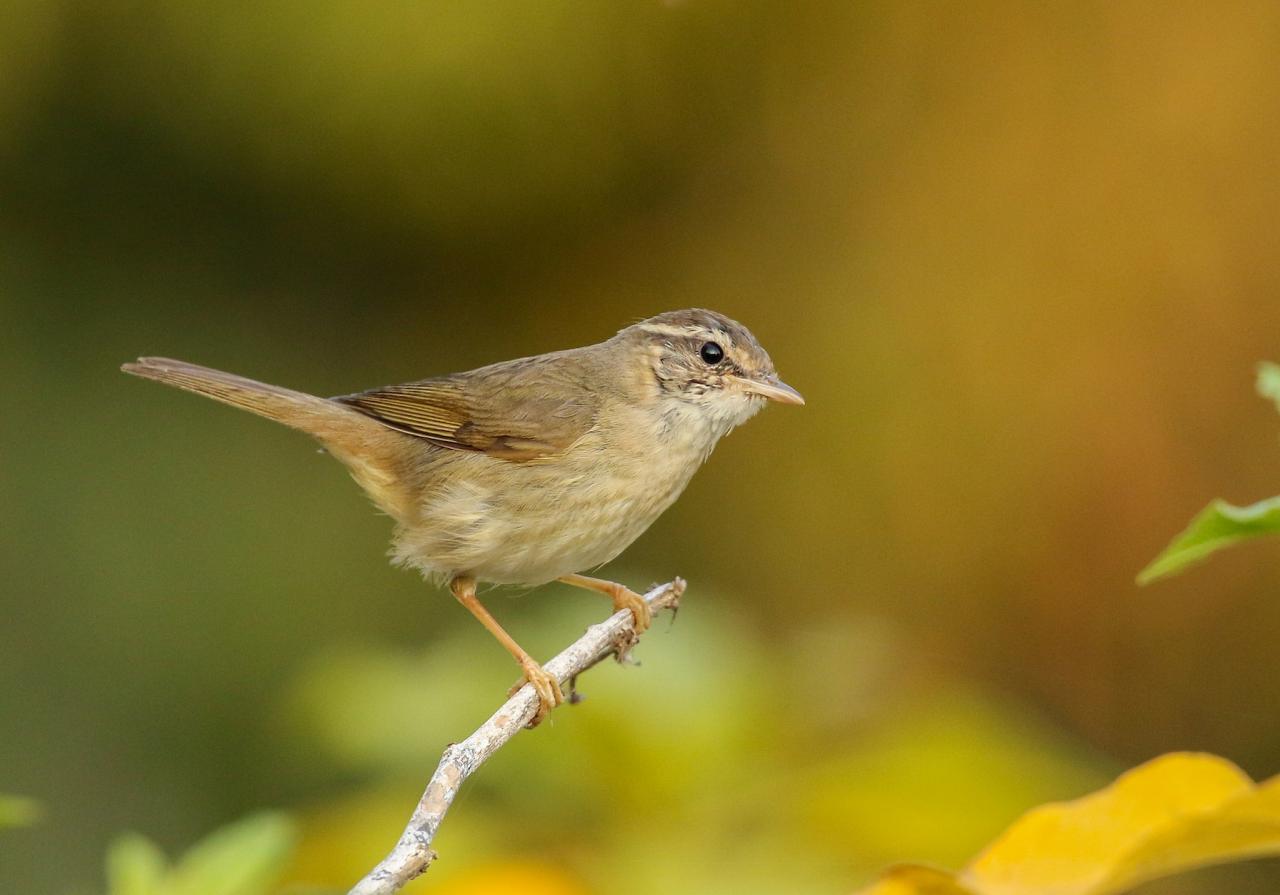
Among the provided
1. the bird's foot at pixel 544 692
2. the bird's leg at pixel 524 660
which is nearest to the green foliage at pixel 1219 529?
the bird's leg at pixel 524 660

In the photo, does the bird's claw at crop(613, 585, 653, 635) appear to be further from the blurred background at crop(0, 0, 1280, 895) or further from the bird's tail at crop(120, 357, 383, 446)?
the blurred background at crop(0, 0, 1280, 895)

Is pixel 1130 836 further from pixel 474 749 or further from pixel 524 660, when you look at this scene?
pixel 524 660

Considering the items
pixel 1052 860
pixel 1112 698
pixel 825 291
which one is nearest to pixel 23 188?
pixel 825 291

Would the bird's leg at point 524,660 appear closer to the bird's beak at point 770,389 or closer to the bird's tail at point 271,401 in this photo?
the bird's tail at point 271,401

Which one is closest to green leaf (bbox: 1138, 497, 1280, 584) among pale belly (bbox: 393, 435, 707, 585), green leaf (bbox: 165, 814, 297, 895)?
green leaf (bbox: 165, 814, 297, 895)

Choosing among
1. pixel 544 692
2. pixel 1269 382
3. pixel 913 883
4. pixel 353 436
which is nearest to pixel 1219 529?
pixel 1269 382

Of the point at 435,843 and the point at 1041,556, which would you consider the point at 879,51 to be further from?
the point at 435,843
